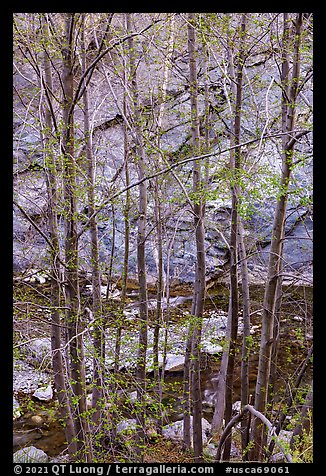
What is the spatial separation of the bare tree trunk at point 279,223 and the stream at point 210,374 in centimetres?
28

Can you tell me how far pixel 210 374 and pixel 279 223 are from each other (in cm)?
357

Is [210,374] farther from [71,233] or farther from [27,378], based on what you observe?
[71,233]

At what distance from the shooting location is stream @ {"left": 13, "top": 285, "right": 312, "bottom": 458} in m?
4.79

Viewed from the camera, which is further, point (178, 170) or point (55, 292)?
point (178, 170)

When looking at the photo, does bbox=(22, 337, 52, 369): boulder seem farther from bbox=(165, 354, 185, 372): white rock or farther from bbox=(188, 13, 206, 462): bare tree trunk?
bbox=(165, 354, 185, 372): white rock

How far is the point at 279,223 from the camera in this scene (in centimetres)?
349

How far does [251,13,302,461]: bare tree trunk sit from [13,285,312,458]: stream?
0.28 metres

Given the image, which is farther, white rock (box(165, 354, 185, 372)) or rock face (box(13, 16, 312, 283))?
white rock (box(165, 354, 185, 372))

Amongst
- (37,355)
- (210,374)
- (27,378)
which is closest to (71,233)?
(37,355)

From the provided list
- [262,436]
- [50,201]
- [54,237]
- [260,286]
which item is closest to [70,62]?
[50,201]

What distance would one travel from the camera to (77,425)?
3643mm

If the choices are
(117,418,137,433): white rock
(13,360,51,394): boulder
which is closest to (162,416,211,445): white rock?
(117,418,137,433): white rock
